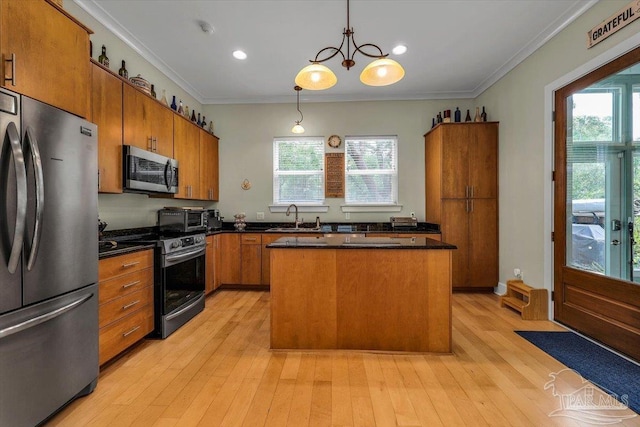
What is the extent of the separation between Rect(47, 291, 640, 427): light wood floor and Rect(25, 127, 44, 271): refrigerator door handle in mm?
1012

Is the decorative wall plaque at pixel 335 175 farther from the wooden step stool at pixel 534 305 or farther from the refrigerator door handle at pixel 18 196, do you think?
the refrigerator door handle at pixel 18 196

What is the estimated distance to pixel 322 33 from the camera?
126 inches

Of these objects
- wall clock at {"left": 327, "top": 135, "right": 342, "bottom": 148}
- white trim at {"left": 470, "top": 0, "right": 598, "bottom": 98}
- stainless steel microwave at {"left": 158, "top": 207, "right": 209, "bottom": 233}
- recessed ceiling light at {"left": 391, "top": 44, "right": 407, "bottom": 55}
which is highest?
recessed ceiling light at {"left": 391, "top": 44, "right": 407, "bottom": 55}

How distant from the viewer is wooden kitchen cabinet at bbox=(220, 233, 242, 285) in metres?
4.51

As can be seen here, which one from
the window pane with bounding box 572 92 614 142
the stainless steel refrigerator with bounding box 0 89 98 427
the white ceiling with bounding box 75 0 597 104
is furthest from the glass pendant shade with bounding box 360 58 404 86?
the window pane with bounding box 572 92 614 142

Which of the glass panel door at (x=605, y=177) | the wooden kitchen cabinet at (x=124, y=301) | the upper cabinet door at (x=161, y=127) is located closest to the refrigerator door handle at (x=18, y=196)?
the wooden kitchen cabinet at (x=124, y=301)

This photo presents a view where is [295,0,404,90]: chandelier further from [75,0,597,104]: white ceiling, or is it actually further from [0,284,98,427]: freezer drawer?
[0,284,98,427]: freezer drawer

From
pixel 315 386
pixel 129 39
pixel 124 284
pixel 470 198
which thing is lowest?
pixel 315 386

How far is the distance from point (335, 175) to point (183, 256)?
2.79m

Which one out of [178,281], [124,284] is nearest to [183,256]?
[178,281]

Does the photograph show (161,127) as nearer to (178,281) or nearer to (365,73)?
(178,281)

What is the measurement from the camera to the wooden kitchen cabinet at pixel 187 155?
3.79 meters

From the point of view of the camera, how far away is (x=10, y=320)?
1.45 meters

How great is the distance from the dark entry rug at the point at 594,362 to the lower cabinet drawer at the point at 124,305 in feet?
11.6
